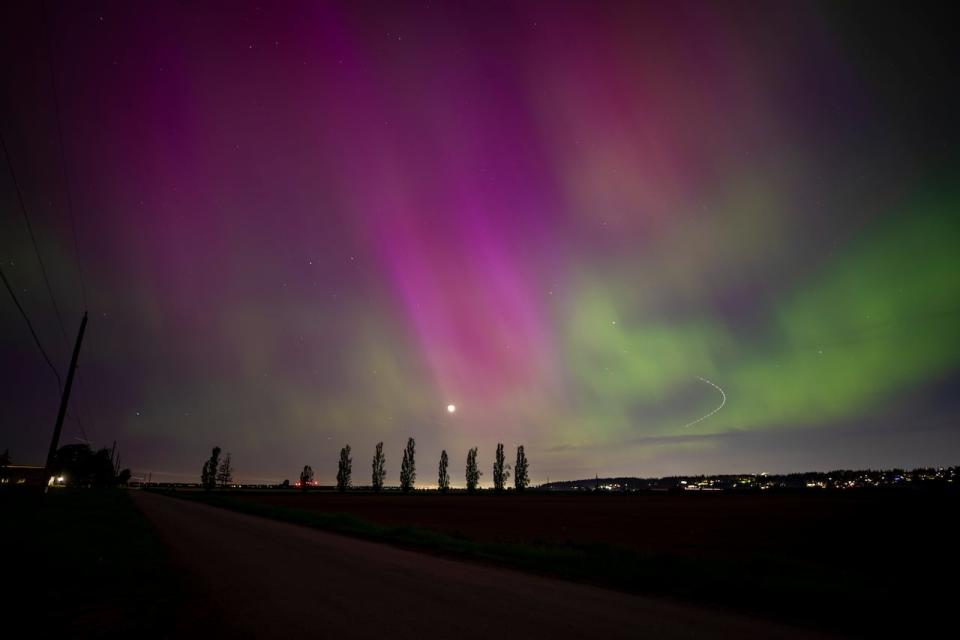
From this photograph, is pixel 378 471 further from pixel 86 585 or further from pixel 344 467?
pixel 86 585

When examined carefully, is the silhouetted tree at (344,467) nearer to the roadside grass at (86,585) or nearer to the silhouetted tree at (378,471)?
the silhouetted tree at (378,471)

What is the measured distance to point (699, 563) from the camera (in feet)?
57.0

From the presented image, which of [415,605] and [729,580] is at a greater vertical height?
[415,605]

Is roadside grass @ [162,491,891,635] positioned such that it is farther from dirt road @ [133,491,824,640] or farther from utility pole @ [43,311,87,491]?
utility pole @ [43,311,87,491]

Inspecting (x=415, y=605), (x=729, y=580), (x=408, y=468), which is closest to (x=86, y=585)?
(x=415, y=605)

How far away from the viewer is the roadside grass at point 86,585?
26.8 ft

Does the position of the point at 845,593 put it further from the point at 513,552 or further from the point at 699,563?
the point at 513,552

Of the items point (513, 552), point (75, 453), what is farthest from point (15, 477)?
point (513, 552)

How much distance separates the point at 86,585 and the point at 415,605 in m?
8.03

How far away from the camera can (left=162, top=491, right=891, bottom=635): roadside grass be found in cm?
1075

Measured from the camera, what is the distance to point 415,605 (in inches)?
381

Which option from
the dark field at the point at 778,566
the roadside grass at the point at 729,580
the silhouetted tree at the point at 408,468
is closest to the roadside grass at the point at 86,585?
the roadside grass at the point at 729,580

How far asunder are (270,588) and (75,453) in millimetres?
229057

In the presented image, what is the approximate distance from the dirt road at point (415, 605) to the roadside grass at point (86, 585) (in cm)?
70
